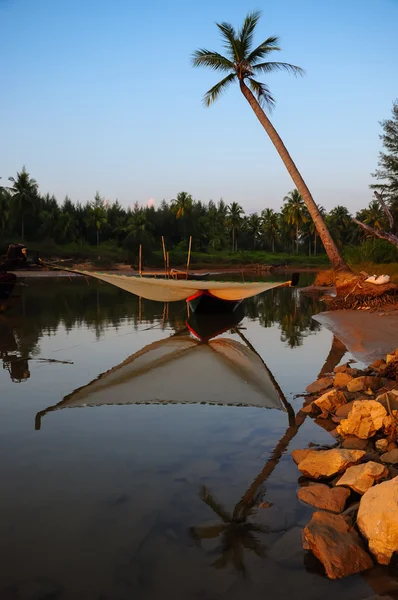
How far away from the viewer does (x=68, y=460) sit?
19.9 feet

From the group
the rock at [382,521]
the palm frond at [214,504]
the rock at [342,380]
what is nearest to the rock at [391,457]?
the rock at [382,521]

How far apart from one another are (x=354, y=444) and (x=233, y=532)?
2.15 metres

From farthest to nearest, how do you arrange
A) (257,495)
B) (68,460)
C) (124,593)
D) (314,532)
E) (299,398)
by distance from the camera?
(299,398), (68,460), (257,495), (314,532), (124,593)

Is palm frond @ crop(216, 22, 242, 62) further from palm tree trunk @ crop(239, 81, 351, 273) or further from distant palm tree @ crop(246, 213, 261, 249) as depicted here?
distant palm tree @ crop(246, 213, 261, 249)

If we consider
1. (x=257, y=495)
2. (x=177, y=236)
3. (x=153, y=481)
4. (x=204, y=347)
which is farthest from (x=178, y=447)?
(x=177, y=236)

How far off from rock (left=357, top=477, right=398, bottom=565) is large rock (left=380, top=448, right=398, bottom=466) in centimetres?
121

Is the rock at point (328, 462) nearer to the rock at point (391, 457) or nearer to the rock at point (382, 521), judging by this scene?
the rock at point (391, 457)

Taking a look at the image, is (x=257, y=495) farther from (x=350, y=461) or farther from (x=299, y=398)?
(x=299, y=398)

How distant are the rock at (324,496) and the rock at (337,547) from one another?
41 cm

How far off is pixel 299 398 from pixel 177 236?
82.4 meters

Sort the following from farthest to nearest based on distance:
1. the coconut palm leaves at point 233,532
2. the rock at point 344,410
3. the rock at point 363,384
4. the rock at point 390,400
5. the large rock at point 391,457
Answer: the rock at point 363,384
the rock at point 344,410
the rock at point 390,400
the large rock at point 391,457
the coconut palm leaves at point 233,532

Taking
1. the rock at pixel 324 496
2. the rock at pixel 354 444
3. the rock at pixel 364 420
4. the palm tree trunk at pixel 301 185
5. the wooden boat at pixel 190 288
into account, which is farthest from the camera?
the palm tree trunk at pixel 301 185

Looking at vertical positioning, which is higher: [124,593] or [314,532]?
[314,532]

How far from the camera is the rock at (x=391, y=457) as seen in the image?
5.33 metres
